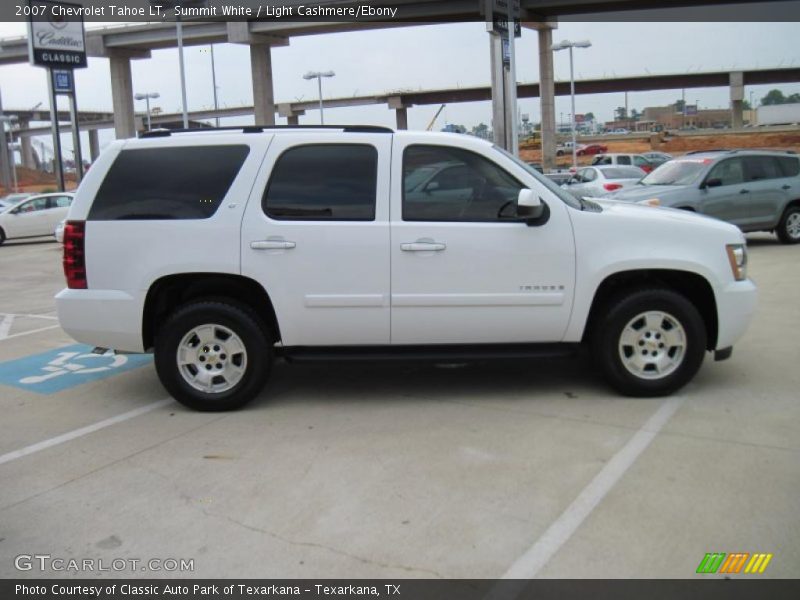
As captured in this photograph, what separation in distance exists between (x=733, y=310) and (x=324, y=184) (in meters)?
3.13

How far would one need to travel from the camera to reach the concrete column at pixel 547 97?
58.2 m

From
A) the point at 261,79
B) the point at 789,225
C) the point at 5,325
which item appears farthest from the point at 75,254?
the point at 261,79

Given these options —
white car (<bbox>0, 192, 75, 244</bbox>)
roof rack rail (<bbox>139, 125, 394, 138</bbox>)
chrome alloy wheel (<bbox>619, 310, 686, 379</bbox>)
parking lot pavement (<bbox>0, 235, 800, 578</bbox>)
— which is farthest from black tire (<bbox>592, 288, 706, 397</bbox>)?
white car (<bbox>0, 192, 75, 244</bbox>)

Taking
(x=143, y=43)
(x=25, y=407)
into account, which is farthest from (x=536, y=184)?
(x=143, y=43)

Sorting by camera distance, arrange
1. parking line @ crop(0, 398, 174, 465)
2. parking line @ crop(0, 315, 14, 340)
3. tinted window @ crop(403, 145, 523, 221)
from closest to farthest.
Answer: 1. parking line @ crop(0, 398, 174, 465)
2. tinted window @ crop(403, 145, 523, 221)
3. parking line @ crop(0, 315, 14, 340)

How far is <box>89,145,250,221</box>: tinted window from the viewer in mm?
5457

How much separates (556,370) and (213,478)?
3206 millimetres

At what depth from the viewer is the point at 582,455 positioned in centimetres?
455

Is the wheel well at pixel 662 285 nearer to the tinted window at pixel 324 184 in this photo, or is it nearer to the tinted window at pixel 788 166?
the tinted window at pixel 324 184

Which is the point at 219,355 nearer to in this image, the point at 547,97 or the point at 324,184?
the point at 324,184

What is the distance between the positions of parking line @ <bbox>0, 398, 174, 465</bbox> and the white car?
20.2m

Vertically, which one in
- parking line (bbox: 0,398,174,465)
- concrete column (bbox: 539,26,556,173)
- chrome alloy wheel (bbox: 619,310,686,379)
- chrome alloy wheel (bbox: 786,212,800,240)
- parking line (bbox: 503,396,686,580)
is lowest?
parking line (bbox: 503,396,686,580)

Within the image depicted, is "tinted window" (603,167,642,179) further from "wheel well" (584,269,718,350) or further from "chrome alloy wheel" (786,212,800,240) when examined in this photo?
"wheel well" (584,269,718,350)

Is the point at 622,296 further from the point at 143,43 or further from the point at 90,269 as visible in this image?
the point at 143,43
